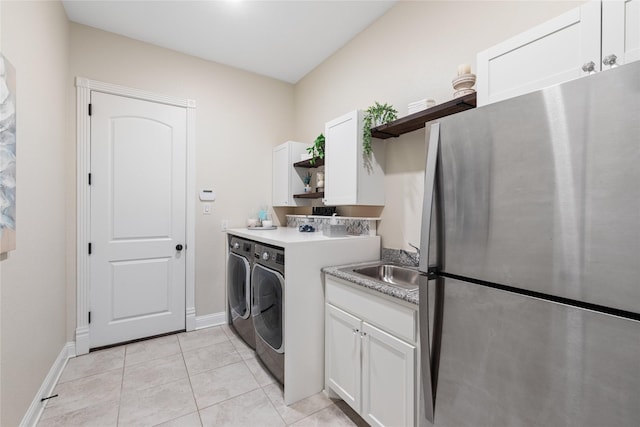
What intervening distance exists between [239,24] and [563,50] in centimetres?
238

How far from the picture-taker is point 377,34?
2416mm

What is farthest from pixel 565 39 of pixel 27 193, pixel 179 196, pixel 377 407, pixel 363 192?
pixel 179 196

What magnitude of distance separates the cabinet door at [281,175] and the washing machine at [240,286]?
2.29 ft

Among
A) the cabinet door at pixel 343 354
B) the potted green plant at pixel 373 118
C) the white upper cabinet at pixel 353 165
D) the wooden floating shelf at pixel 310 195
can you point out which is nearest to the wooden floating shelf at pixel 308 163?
the wooden floating shelf at pixel 310 195

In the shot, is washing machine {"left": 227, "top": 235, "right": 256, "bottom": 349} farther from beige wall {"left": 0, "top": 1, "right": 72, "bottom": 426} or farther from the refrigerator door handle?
the refrigerator door handle

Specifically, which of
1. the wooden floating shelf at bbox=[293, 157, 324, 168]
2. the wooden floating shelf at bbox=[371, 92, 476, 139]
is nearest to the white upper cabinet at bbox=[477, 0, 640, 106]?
the wooden floating shelf at bbox=[371, 92, 476, 139]

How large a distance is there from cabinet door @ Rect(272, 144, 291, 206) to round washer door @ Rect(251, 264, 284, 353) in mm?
1111

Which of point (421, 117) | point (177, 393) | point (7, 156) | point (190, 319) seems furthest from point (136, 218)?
point (421, 117)

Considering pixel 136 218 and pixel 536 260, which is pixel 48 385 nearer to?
pixel 136 218

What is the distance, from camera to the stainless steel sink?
1.96 m

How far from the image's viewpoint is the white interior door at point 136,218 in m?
2.58

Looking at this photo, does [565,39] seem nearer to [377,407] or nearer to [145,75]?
[377,407]

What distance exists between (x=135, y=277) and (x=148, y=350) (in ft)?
2.21

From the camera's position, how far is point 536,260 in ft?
2.65
